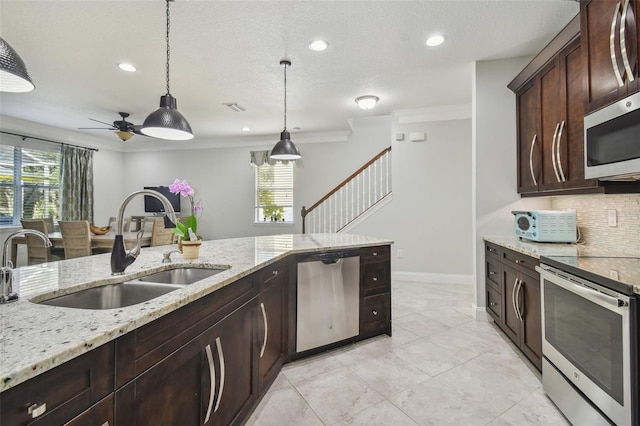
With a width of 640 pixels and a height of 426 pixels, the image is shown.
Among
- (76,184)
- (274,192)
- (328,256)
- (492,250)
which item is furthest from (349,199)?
(76,184)

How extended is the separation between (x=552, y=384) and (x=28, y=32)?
491 cm

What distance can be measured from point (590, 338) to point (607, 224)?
4.40ft

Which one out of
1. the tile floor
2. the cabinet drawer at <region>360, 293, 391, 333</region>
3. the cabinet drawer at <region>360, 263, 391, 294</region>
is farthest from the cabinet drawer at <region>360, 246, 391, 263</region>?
the tile floor

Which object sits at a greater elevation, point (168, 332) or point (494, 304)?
point (168, 332)

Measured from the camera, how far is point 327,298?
2.41 meters

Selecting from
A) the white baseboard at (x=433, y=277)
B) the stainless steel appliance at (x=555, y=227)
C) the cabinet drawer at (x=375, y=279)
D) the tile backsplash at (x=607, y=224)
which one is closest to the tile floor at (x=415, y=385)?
the cabinet drawer at (x=375, y=279)

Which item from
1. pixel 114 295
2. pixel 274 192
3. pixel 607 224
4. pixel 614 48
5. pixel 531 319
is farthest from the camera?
pixel 274 192

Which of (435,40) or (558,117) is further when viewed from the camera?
(435,40)

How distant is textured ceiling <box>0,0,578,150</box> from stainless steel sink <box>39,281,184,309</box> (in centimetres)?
216

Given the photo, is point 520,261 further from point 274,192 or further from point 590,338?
point 274,192

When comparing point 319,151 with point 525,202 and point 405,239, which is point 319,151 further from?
point 525,202

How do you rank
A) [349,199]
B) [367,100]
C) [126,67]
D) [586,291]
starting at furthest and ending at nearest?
[349,199] → [367,100] → [126,67] → [586,291]

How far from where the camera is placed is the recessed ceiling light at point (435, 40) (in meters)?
2.74

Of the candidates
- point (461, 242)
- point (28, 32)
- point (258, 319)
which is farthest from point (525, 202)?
point (28, 32)
